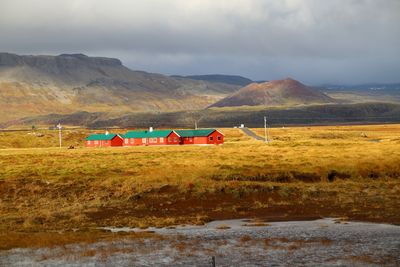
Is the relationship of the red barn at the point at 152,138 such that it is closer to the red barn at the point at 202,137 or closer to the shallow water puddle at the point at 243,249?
the red barn at the point at 202,137

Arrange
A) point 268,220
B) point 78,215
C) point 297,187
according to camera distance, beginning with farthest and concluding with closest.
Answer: point 297,187 < point 78,215 < point 268,220

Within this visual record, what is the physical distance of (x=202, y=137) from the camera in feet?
443

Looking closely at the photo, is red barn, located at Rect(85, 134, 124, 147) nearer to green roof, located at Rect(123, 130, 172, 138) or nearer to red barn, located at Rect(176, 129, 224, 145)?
green roof, located at Rect(123, 130, 172, 138)

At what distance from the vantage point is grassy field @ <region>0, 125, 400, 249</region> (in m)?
44.7

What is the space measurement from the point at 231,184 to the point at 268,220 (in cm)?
1172

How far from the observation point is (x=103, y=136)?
146m

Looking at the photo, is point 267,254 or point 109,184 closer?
point 267,254

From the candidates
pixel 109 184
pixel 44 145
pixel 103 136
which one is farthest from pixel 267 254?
pixel 44 145

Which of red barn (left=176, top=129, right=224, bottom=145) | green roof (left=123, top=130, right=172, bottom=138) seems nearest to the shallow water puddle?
red barn (left=176, top=129, right=224, bottom=145)

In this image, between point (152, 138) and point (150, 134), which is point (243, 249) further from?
point (150, 134)

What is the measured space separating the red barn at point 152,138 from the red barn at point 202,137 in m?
1.89

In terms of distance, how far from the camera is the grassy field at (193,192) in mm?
44719

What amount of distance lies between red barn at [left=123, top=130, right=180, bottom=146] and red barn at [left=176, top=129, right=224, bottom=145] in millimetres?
1887

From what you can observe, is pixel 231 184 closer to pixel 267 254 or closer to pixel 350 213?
pixel 350 213
